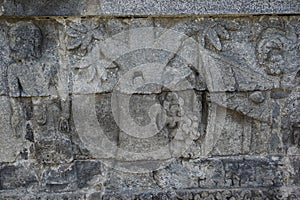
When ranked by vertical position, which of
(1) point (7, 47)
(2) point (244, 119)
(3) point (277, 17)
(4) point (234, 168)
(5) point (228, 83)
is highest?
(3) point (277, 17)

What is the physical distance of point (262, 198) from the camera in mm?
→ 3432

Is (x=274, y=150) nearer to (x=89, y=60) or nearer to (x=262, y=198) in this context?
(x=262, y=198)

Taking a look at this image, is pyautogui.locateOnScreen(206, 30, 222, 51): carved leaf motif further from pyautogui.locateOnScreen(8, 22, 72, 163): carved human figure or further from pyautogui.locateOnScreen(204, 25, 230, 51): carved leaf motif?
pyautogui.locateOnScreen(8, 22, 72, 163): carved human figure

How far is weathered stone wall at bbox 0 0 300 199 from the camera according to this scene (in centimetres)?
317

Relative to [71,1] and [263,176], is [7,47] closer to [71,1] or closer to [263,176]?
[71,1]

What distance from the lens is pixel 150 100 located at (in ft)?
11.0

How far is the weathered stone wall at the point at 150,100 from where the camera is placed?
3.17 meters

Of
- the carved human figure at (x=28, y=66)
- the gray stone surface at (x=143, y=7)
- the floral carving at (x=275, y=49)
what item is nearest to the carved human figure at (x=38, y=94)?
the carved human figure at (x=28, y=66)

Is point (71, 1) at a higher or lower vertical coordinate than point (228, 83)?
higher

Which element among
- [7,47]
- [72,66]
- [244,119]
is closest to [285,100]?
[244,119]

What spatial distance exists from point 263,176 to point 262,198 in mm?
163

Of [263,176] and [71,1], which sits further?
[263,176]

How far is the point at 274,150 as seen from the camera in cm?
346

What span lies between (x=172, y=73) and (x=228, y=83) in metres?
0.41
